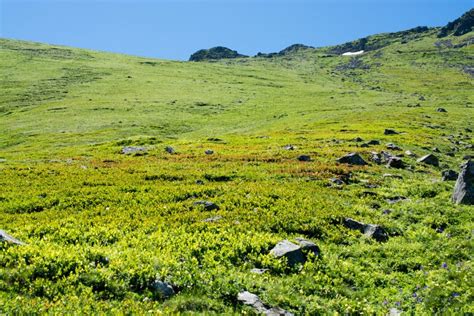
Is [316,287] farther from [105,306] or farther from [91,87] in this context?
[91,87]

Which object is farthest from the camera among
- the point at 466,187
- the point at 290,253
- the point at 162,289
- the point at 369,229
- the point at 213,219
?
the point at 466,187

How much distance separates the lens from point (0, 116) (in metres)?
91.8

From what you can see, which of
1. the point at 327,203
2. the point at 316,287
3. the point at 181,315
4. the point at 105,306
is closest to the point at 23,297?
the point at 105,306

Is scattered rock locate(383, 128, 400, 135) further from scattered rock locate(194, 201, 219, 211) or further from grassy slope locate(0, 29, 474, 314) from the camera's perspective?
scattered rock locate(194, 201, 219, 211)

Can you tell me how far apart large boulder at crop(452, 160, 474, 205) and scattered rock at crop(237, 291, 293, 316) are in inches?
601

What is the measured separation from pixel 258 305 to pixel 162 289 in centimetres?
274

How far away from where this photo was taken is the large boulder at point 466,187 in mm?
21984

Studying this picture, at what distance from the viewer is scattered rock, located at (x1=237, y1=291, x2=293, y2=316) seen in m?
11.3

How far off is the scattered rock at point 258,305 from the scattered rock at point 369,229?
7.93 meters

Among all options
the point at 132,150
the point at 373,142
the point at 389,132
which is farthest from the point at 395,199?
the point at 389,132

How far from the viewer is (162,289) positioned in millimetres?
11758

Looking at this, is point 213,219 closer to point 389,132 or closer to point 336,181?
point 336,181

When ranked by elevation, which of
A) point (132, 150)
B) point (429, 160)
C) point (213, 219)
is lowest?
point (132, 150)

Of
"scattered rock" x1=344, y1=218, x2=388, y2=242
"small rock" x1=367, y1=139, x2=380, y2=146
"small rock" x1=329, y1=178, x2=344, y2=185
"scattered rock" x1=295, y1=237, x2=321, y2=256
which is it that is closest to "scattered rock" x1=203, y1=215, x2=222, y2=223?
"scattered rock" x1=295, y1=237, x2=321, y2=256
